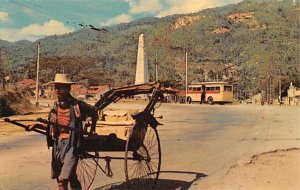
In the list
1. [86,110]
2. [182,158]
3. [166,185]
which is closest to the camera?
[86,110]

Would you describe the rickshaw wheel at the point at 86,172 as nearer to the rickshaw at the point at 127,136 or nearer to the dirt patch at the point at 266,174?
the rickshaw at the point at 127,136

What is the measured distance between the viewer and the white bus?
5822 centimetres

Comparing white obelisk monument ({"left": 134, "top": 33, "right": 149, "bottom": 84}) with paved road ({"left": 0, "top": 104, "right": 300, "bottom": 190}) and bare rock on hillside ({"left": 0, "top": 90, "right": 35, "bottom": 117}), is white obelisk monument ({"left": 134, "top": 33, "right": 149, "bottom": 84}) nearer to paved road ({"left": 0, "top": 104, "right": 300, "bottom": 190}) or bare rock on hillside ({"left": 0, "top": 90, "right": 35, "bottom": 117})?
bare rock on hillside ({"left": 0, "top": 90, "right": 35, "bottom": 117})

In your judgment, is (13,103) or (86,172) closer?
(86,172)

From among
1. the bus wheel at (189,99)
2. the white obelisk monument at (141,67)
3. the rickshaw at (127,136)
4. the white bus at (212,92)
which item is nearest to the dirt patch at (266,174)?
the rickshaw at (127,136)

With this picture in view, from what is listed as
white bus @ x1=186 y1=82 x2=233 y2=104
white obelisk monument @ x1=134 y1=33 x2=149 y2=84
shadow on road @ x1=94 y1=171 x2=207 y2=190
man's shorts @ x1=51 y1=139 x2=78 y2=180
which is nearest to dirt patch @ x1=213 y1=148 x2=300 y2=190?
shadow on road @ x1=94 y1=171 x2=207 y2=190

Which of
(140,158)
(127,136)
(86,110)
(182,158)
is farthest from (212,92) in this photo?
(86,110)

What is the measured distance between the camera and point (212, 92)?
2336 inches

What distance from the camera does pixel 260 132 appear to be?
19.6 meters

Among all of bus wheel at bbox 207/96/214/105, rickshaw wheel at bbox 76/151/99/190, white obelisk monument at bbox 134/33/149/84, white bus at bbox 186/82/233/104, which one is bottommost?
rickshaw wheel at bbox 76/151/99/190

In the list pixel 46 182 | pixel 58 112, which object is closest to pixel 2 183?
pixel 46 182

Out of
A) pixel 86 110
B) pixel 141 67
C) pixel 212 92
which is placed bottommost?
pixel 86 110

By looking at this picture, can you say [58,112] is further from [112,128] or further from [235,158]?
[235,158]

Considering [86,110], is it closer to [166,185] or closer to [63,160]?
[63,160]
